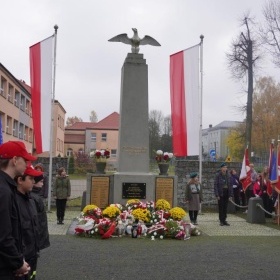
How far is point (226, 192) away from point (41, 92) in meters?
7.46

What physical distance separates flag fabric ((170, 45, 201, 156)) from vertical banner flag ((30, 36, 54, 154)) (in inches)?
175

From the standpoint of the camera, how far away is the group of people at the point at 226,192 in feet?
48.5

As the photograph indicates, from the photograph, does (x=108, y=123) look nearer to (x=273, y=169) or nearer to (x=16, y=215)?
(x=273, y=169)

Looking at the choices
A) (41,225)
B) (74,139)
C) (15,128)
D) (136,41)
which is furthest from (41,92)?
(74,139)

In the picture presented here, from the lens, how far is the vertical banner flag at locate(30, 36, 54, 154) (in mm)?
17125

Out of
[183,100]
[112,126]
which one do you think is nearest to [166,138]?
[112,126]

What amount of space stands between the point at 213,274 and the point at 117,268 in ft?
5.37

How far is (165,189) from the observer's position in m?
15.0

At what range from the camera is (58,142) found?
253 ft

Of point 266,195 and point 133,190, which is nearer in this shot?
point 133,190

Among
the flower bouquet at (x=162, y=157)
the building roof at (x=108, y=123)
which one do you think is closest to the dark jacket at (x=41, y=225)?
the flower bouquet at (x=162, y=157)

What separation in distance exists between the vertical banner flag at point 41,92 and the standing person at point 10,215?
44.1ft

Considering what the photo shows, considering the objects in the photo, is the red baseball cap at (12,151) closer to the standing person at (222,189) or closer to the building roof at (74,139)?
the standing person at (222,189)

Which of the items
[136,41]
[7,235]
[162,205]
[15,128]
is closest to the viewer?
[7,235]
